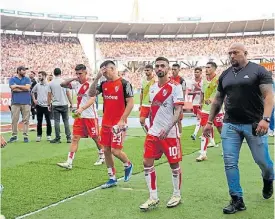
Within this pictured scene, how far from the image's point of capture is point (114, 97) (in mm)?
6617

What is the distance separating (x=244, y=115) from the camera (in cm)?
523

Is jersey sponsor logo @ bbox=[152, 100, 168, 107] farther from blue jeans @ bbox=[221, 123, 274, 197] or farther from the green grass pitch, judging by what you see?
the green grass pitch

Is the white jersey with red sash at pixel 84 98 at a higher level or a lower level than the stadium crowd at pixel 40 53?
lower

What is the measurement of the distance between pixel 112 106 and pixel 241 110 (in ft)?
7.06

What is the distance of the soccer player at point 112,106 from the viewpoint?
6.51 m

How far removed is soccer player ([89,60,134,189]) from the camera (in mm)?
6508

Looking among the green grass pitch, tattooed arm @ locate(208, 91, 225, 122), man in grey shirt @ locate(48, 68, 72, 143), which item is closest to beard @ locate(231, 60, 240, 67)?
tattooed arm @ locate(208, 91, 225, 122)

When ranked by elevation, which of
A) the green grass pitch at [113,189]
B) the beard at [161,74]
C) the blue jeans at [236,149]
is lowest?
the green grass pitch at [113,189]

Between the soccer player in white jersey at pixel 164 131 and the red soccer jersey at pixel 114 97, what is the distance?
41.8 inches

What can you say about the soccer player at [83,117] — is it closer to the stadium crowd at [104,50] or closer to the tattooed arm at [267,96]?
the tattooed arm at [267,96]

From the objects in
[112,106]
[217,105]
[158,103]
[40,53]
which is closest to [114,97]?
[112,106]

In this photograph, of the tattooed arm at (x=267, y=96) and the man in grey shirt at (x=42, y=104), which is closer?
the tattooed arm at (x=267, y=96)

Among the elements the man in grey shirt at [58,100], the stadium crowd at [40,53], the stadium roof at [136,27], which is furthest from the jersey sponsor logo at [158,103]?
the stadium roof at [136,27]

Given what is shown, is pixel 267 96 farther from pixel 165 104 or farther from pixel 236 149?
pixel 165 104
